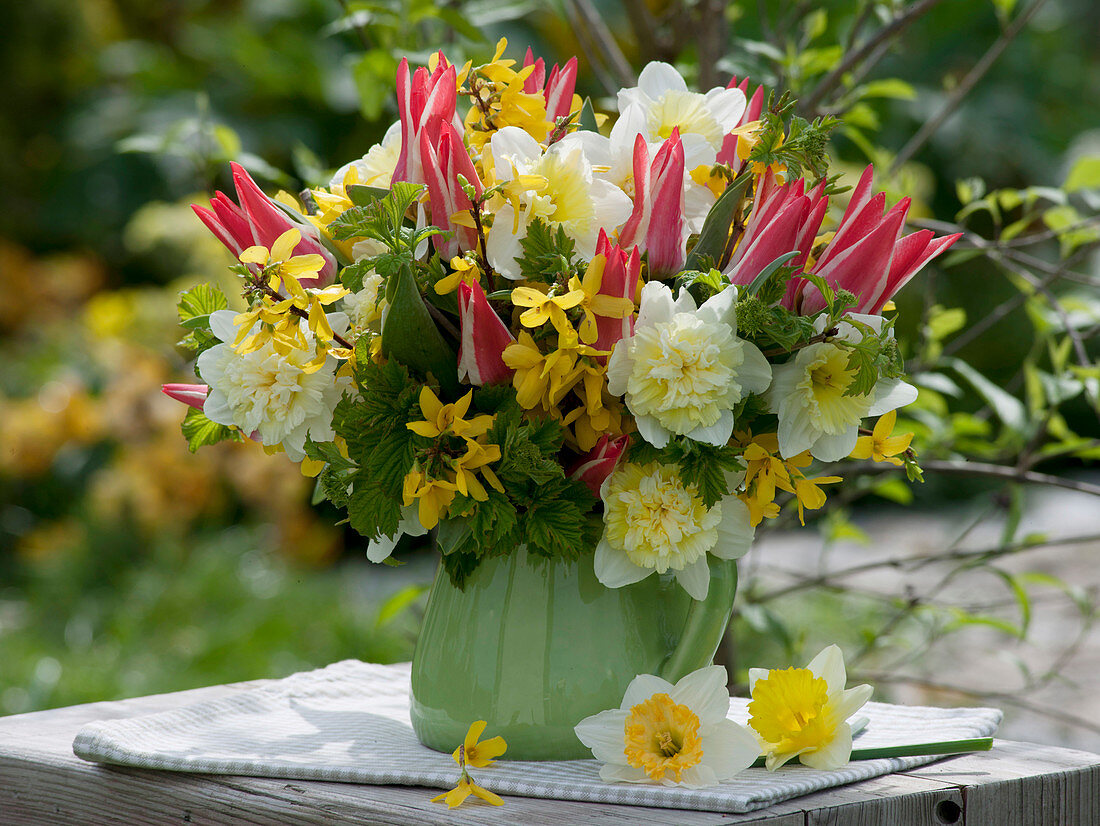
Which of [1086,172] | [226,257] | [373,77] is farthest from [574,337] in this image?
[226,257]

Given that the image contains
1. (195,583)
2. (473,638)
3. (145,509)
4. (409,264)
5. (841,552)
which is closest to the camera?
(409,264)

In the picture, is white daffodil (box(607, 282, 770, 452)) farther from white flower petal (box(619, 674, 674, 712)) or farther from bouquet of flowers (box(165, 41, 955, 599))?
white flower petal (box(619, 674, 674, 712))

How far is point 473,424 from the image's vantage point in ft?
2.32

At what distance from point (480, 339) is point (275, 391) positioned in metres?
0.15

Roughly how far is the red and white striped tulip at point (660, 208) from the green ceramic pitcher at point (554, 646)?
0.73 feet

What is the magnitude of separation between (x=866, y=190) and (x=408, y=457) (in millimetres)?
358

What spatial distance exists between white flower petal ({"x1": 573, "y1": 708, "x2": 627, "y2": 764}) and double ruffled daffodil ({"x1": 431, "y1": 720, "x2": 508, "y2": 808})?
6 cm

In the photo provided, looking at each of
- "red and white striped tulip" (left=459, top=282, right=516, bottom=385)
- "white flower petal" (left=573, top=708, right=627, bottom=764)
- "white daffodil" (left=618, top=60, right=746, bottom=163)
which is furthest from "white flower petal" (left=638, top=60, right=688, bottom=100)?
"white flower petal" (left=573, top=708, right=627, bottom=764)

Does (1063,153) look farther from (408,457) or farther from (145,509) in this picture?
(408,457)

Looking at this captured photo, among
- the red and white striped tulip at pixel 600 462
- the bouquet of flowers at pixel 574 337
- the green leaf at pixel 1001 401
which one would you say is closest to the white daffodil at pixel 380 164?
the bouquet of flowers at pixel 574 337

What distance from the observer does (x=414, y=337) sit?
2.38 feet

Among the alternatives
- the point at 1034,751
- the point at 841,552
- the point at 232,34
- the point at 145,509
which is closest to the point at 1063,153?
the point at 841,552

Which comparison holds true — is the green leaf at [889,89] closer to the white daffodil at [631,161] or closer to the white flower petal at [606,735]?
the white daffodil at [631,161]

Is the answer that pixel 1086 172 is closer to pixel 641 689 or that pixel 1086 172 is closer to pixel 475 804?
pixel 641 689
